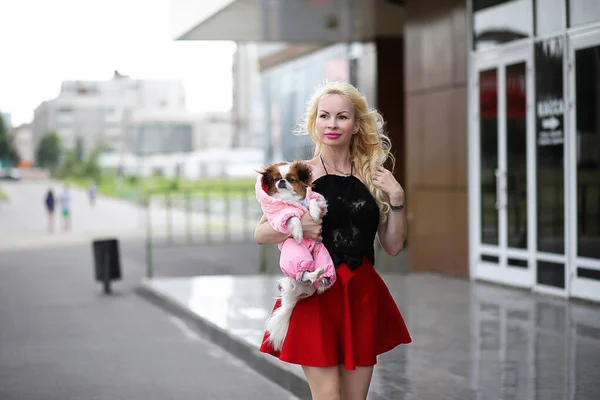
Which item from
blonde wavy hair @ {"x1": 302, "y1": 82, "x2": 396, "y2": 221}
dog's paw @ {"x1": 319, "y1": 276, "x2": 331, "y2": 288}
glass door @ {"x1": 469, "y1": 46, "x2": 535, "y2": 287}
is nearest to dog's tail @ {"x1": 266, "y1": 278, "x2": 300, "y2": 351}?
dog's paw @ {"x1": 319, "y1": 276, "x2": 331, "y2": 288}

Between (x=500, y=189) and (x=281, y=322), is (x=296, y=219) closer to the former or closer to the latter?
→ (x=281, y=322)

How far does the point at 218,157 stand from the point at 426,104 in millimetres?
59022

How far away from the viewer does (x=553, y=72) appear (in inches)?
468

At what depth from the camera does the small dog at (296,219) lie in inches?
161

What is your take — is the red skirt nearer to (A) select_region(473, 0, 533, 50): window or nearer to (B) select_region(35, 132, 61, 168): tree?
(A) select_region(473, 0, 533, 50): window

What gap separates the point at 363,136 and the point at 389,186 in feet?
0.88

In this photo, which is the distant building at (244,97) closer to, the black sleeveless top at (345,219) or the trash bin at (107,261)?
the trash bin at (107,261)

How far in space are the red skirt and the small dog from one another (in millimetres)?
85

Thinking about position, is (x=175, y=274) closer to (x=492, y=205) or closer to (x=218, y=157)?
(x=492, y=205)

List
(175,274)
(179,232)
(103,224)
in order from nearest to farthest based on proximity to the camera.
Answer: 1. (175,274)
2. (179,232)
3. (103,224)

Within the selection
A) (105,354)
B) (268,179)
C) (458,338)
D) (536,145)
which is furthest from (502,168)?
(268,179)

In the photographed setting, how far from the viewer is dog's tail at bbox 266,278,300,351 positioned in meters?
4.25

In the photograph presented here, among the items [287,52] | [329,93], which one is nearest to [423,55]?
[329,93]

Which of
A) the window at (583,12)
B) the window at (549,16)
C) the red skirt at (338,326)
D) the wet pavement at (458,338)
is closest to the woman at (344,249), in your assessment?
the red skirt at (338,326)
